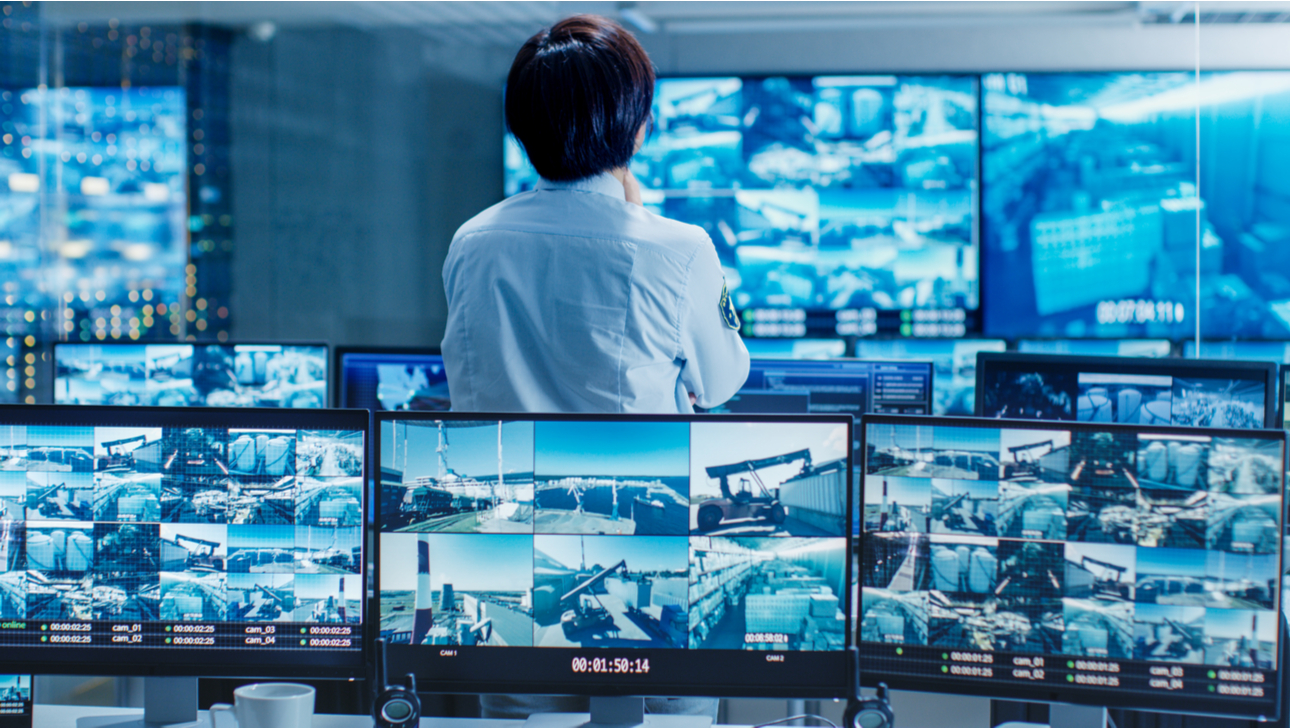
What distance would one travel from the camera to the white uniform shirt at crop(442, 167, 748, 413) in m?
1.12

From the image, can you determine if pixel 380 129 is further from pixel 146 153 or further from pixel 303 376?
pixel 303 376

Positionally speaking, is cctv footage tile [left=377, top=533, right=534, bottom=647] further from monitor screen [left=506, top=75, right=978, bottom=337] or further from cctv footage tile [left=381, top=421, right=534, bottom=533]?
monitor screen [left=506, top=75, right=978, bottom=337]

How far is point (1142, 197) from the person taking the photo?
3.54 meters

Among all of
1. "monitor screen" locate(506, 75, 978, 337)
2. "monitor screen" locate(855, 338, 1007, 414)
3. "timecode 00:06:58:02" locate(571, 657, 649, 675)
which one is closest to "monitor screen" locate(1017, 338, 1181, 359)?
"monitor screen" locate(855, 338, 1007, 414)

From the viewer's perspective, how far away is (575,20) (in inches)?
46.5

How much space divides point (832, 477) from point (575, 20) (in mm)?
674

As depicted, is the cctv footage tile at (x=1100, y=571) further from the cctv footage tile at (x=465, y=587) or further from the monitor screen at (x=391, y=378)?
the monitor screen at (x=391, y=378)

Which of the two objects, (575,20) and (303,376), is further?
(303,376)

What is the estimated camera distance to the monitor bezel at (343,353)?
2.13 m

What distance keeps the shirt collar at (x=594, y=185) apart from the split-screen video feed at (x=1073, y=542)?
18.2 inches

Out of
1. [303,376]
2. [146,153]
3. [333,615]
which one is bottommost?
[333,615]

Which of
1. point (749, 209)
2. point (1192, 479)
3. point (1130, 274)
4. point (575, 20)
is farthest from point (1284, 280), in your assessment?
point (575, 20)

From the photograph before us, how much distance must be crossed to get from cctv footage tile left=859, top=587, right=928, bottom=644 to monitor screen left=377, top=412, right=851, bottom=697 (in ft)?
0.12

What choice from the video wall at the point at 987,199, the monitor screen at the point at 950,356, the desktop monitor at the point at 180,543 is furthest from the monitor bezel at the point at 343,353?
the monitor screen at the point at 950,356
